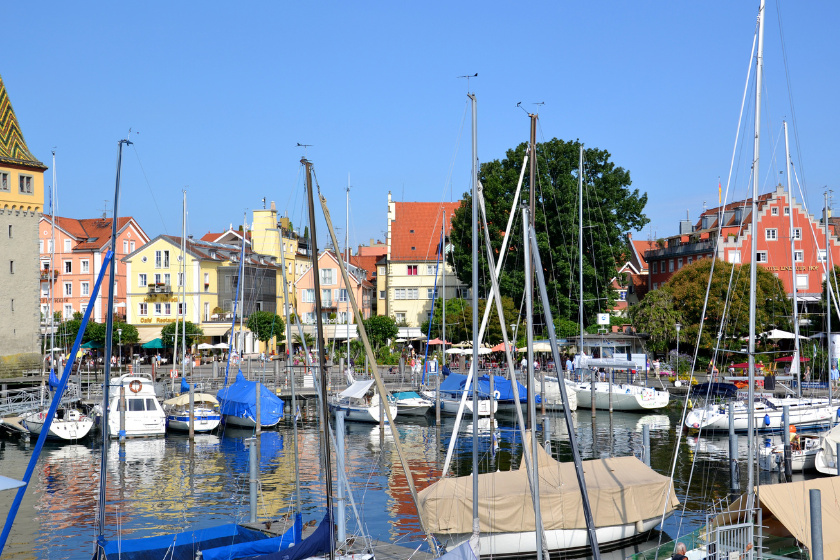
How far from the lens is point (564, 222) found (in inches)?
2670

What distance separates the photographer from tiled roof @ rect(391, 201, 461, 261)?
9475 centimetres

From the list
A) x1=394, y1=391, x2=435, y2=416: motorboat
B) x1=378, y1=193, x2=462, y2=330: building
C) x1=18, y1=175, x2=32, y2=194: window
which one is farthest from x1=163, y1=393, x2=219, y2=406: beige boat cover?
x1=378, y1=193, x2=462, y2=330: building

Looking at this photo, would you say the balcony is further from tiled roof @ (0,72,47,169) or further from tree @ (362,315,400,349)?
tiled roof @ (0,72,47,169)

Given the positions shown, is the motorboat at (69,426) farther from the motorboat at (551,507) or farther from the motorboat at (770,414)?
the motorboat at (770,414)

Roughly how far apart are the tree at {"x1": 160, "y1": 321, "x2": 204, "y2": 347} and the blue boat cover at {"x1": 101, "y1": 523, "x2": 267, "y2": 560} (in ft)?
178

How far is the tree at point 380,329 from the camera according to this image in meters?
78.9

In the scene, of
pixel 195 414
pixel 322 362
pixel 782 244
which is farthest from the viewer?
pixel 782 244

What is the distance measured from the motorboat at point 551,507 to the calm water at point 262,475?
1.99m

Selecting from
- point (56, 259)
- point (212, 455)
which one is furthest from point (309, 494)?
point (56, 259)

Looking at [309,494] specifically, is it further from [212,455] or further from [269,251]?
[269,251]

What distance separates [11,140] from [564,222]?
133 feet

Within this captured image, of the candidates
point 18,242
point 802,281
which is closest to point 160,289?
point 18,242

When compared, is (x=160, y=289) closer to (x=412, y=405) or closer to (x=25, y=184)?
(x=25, y=184)

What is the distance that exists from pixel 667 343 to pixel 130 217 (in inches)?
2328
